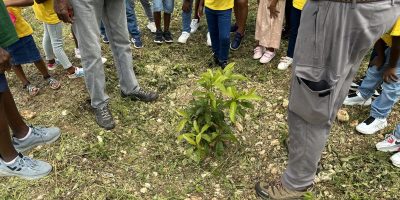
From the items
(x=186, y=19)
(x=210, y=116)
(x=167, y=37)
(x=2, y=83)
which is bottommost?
(x=167, y=37)

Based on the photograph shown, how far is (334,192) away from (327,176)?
5.9 inches

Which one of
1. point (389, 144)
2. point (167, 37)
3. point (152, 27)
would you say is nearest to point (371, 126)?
Answer: point (389, 144)

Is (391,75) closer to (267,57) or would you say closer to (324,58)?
(324,58)

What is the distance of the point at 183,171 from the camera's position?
9.96ft

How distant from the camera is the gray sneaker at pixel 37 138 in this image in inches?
124

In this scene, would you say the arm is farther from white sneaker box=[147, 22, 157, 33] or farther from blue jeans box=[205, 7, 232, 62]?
white sneaker box=[147, 22, 157, 33]

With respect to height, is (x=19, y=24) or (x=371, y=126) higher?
(x=19, y=24)

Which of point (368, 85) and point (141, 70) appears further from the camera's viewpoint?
point (141, 70)

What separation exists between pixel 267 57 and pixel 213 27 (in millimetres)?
796

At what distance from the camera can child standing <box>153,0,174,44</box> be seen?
15.6 ft

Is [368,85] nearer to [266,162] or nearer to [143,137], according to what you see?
[266,162]

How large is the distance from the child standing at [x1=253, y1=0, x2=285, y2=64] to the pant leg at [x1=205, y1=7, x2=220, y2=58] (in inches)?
20.6

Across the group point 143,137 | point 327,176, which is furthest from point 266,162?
point 143,137

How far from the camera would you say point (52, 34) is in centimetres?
392
